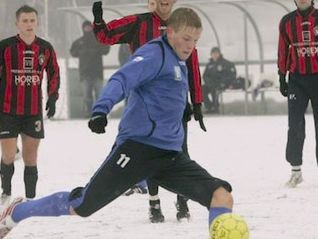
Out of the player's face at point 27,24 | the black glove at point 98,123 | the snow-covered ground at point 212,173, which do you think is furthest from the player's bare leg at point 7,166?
the black glove at point 98,123

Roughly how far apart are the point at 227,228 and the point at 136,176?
0.63 meters

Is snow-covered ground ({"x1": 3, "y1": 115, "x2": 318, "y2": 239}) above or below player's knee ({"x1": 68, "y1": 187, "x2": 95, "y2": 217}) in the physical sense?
below

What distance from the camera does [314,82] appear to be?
8.23 m

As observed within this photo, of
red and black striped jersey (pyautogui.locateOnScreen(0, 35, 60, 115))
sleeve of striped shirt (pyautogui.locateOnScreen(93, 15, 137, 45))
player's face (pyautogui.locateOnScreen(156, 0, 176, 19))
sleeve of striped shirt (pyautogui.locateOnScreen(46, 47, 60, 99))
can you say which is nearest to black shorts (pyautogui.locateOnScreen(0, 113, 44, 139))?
red and black striped jersey (pyautogui.locateOnScreen(0, 35, 60, 115))

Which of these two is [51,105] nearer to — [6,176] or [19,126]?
[19,126]

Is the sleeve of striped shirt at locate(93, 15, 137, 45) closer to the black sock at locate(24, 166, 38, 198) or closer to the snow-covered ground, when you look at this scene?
the snow-covered ground

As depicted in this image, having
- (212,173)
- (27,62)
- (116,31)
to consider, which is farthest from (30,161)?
(212,173)

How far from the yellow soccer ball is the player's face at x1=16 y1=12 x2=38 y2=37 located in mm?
3323

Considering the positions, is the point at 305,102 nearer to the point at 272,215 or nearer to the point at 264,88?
the point at 272,215

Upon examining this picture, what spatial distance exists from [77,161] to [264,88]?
9471 mm

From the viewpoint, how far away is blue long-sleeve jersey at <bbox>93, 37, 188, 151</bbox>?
4.66m

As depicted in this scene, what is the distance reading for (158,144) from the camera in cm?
478

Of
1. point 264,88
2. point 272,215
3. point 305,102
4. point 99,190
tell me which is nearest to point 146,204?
point 272,215

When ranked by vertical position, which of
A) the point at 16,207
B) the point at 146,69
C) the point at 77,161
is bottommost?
the point at 77,161
